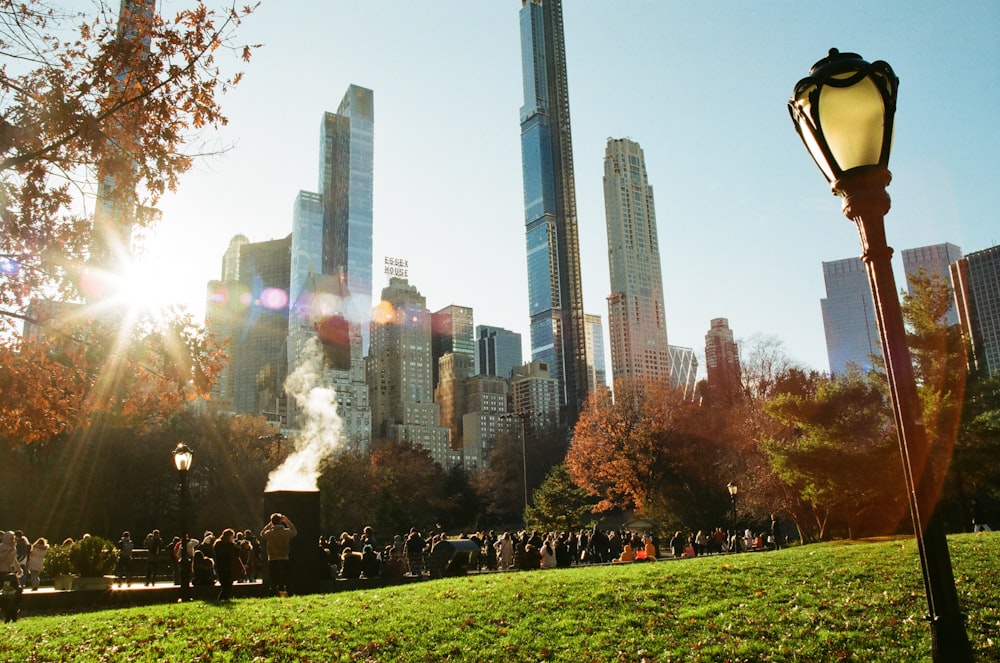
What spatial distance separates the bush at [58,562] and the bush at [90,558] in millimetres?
317

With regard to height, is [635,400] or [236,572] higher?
[635,400]

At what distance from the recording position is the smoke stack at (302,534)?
17.1 meters

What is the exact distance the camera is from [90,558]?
56.3 ft

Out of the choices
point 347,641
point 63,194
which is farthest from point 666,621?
point 63,194

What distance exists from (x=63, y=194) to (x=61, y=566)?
12570 millimetres

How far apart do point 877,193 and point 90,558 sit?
18904mm

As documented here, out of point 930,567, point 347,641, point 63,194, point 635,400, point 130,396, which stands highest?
point 635,400

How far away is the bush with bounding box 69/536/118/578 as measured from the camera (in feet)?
56.2

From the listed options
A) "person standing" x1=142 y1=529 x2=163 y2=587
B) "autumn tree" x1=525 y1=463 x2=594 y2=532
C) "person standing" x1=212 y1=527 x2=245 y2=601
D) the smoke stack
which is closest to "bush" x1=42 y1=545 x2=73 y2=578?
"person standing" x1=142 y1=529 x2=163 y2=587

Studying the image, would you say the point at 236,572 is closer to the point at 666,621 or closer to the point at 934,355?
the point at 666,621

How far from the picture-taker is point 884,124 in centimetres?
363

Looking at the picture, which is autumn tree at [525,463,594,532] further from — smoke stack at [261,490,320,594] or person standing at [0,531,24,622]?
person standing at [0,531,24,622]

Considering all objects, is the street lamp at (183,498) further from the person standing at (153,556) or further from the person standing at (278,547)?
the person standing at (153,556)

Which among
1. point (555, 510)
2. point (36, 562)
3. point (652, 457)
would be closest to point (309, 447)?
point (555, 510)
